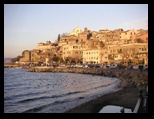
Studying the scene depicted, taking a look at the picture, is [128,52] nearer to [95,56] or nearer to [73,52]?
[95,56]

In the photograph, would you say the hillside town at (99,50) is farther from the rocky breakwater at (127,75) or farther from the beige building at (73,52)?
the rocky breakwater at (127,75)

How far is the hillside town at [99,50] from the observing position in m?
17.5

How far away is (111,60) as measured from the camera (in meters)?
21.6

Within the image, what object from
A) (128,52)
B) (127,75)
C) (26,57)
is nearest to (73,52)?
(26,57)

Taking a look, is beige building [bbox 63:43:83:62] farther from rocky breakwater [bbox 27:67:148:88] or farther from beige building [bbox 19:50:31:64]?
beige building [bbox 19:50:31:64]

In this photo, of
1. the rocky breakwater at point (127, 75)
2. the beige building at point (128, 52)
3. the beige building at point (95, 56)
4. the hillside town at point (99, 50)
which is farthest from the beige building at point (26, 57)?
the beige building at point (128, 52)

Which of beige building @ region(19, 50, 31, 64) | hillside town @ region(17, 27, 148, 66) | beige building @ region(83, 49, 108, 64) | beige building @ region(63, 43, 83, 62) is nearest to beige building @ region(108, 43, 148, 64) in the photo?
hillside town @ region(17, 27, 148, 66)

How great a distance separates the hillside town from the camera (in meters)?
17.5

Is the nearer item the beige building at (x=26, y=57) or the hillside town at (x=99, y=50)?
the hillside town at (x=99, y=50)

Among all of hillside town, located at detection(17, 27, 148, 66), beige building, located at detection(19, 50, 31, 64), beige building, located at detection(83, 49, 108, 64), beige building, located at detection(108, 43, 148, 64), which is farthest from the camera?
beige building, located at detection(19, 50, 31, 64)

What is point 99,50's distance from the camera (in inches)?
936

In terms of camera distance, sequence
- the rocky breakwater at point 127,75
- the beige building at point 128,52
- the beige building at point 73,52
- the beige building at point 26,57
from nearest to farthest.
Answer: the rocky breakwater at point 127,75, the beige building at point 128,52, the beige building at point 73,52, the beige building at point 26,57
